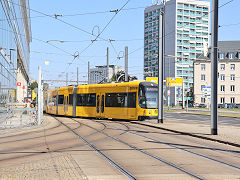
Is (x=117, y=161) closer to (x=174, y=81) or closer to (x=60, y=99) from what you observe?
(x=60, y=99)

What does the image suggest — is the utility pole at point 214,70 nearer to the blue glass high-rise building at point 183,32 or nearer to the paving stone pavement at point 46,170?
the paving stone pavement at point 46,170

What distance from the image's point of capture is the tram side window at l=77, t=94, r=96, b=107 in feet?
92.7

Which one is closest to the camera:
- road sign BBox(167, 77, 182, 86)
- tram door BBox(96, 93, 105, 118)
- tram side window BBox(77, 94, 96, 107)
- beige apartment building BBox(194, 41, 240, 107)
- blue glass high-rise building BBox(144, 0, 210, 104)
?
tram door BBox(96, 93, 105, 118)

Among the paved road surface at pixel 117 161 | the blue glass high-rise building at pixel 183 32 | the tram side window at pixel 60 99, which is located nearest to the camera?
the paved road surface at pixel 117 161

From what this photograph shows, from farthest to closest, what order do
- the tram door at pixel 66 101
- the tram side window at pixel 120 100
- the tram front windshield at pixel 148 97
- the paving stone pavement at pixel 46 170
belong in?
the tram door at pixel 66 101
the tram side window at pixel 120 100
the tram front windshield at pixel 148 97
the paving stone pavement at pixel 46 170

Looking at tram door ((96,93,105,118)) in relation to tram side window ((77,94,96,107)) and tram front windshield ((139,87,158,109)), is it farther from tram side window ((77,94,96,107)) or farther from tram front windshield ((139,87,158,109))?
tram front windshield ((139,87,158,109))

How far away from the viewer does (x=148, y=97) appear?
2434 cm

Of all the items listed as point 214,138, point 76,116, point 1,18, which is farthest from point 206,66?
point 214,138

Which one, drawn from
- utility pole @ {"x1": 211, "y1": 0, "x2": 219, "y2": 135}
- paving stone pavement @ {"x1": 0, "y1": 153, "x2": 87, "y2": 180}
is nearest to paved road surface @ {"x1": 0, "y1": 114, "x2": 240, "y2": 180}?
paving stone pavement @ {"x1": 0, "y1": 153, "x2": 87, "y2": 180}

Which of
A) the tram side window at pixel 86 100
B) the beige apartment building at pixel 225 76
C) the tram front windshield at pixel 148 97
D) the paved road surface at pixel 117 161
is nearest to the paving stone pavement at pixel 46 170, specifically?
the paved road surface at pixel 117 161

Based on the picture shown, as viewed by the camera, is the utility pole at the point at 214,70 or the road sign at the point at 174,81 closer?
the utility pole at the point at 214,70

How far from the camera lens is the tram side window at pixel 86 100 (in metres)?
28.3

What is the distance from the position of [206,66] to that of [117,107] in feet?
212

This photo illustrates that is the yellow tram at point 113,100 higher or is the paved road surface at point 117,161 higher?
the yellow tram at point 113,100
